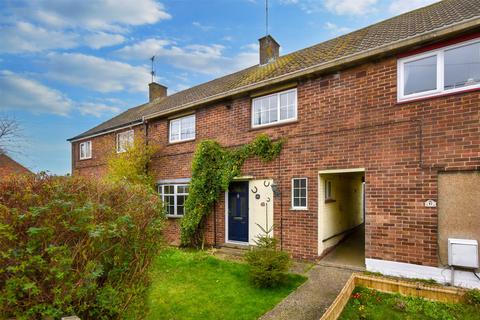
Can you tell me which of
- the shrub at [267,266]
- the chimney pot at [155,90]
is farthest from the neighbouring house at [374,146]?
the chimney pot at [155,90]

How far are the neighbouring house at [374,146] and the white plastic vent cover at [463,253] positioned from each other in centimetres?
9

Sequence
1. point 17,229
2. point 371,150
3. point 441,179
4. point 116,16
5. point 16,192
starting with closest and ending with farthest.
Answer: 1. point 17,229
2. point 16,192
3. point 441,179
4. point 371,150
5. point 116,16

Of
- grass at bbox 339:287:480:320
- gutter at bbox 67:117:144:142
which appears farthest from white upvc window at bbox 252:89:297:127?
gutter at bbox 67:117:144:142

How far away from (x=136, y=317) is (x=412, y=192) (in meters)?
6.42

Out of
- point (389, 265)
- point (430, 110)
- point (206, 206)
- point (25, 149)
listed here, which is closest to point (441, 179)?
point (430, 110)

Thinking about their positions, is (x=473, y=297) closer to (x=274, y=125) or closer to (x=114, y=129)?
(x=274, y=125)

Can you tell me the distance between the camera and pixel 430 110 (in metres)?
6.30

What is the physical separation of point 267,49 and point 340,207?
8421 millimetres

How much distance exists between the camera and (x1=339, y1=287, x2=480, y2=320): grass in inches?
191

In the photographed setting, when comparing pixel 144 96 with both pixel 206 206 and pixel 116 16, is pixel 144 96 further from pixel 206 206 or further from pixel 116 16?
pixel 206 206

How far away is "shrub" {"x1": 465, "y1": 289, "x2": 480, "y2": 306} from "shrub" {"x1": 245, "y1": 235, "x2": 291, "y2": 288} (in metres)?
3.49

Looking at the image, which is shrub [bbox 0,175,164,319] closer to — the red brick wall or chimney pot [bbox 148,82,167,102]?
the red brick wall

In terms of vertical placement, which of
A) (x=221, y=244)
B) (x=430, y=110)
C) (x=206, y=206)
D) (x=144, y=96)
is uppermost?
(x=144, y=96)

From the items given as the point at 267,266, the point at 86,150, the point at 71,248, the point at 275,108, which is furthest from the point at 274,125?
the point at 86,150
